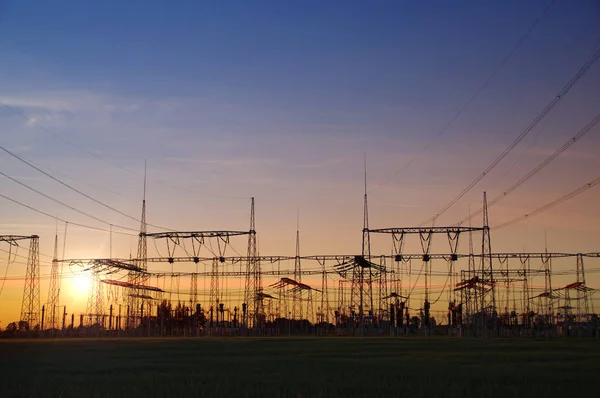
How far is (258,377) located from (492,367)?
977 cm

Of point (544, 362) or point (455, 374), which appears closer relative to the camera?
point (455, 374)

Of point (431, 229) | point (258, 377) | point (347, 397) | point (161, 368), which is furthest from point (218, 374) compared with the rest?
point (431, 229)

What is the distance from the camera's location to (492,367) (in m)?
28.9

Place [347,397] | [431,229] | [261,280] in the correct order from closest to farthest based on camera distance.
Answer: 1. [347,397]
2. [431,229]
3. [261,280]

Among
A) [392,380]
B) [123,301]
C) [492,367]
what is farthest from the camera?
[123,301]

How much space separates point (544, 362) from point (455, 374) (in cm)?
863

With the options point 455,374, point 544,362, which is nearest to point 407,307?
point 544,362

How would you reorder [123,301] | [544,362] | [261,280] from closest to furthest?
[544,362] < [261,280] < [123,301]

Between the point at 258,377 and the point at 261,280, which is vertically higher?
the point at 261,280

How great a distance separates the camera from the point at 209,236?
7300 cm

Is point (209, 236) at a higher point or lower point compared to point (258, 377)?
higher

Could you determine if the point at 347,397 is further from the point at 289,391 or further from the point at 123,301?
the point at 123,301

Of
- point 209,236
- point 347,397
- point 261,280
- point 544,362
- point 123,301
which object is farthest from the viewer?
point 123,301

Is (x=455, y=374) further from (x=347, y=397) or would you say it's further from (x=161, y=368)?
(x=161, y=368)
